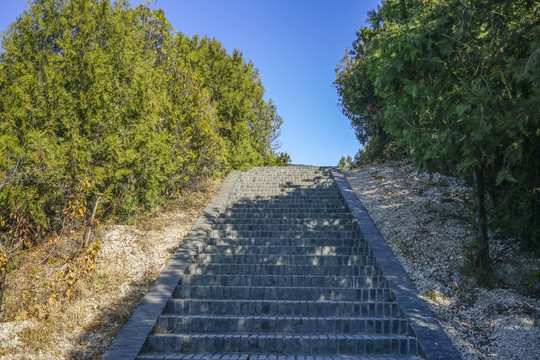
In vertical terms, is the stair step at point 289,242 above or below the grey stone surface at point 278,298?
above

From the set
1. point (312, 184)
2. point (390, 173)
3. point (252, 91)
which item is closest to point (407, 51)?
point (312, 184)

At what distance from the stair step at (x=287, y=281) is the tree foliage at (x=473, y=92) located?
79.2 inches

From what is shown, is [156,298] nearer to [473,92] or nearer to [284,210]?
[284,210]

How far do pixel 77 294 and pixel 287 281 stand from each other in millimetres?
3746

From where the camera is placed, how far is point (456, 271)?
770 cm

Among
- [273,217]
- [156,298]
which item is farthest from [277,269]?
[273,217]

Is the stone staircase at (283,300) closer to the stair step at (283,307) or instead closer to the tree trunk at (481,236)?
the stair step at (283,307)

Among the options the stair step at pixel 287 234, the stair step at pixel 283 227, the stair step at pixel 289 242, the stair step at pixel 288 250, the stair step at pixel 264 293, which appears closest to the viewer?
the stair step at pixel 264 293

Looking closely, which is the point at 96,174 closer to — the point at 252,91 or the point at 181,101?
the point at 181,101

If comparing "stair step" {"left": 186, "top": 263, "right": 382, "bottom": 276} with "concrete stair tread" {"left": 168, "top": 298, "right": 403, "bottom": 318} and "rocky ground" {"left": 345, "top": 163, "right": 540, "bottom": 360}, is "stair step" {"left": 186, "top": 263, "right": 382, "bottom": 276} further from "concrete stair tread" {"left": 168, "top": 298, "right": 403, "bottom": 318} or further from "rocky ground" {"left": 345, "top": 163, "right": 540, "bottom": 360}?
"concrete stair tread" {"left": 168, "top": 298, "right": 403, "bottom": 318}

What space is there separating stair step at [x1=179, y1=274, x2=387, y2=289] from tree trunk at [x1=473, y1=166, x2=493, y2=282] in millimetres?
1694

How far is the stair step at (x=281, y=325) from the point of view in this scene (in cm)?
645

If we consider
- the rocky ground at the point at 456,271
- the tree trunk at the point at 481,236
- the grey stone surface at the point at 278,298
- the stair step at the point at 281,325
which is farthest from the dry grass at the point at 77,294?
the tree trunk at the point at 481,236

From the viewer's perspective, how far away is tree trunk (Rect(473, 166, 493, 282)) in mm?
7102
